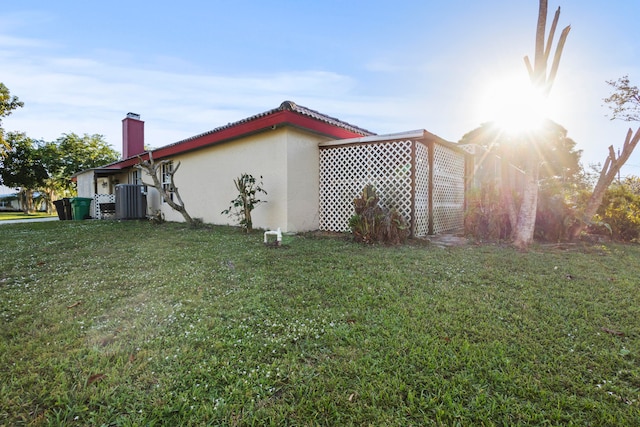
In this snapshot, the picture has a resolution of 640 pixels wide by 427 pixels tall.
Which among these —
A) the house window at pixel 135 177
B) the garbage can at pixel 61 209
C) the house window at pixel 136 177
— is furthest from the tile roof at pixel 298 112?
the garbage can at pixel 61 209

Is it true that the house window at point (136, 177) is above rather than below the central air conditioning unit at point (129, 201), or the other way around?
above

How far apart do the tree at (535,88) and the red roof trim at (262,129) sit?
409cm

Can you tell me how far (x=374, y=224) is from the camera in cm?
566

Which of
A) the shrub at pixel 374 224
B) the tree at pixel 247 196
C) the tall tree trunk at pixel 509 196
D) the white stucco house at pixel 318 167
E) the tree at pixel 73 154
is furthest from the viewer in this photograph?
the tree at pixel 73 154

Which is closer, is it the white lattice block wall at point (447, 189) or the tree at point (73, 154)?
the white lattice block wall at point (447, 189)

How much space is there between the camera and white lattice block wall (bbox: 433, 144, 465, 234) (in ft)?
24.5

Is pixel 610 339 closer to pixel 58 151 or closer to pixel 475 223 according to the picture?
pixel 475 223

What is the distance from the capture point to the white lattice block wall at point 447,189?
7473 millimetres

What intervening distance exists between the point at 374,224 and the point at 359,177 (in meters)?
1.74

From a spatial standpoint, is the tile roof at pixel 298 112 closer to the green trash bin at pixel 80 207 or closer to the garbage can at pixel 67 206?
the green trash bin at pixel 80 207

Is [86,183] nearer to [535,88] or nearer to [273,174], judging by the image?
[273,174]

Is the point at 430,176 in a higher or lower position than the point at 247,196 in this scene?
higher

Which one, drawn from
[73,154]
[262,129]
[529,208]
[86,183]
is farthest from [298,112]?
[73,154]

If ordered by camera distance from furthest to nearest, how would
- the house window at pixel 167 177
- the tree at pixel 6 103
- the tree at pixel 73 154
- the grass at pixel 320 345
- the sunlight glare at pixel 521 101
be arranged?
1. the tree at pixel 73 154
2. the tree at pixel 6 103
3. the house window at pixel 167 177
4. the sunlight glare at pixel 521 101
5. the grass at pixel 320 345
